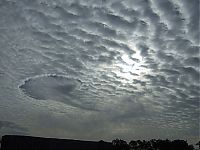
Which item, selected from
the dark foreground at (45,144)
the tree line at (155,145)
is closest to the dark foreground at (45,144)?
the dark foreground at (45,144)

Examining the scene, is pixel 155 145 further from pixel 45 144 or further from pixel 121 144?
pixel 45 144

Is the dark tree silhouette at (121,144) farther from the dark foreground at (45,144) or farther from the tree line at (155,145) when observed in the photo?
the dark foreground at (45,144)

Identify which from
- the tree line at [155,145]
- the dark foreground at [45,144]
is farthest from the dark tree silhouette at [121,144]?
the dark foreground at [45,144]

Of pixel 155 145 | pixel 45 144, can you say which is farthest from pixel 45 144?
pixel 155 145

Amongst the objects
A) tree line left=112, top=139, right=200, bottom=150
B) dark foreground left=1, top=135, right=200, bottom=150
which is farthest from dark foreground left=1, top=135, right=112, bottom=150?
tree line left=112, top=139, right=200, bottom=150

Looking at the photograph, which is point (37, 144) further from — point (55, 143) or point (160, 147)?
point (160, 147)

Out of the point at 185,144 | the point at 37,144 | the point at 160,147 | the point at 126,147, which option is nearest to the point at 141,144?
the point at 126,147

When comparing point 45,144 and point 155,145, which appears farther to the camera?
point 155,145

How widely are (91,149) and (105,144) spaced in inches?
147

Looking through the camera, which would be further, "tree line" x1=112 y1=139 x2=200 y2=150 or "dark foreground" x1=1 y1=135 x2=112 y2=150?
"tree line" x1=112 y1=139 x2=200 y2=150

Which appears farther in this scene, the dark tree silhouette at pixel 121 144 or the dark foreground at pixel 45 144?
the dark tree silhouette at pixel 121 144

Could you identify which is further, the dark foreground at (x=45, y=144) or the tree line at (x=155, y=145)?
the tree line at (x=155, y=145)

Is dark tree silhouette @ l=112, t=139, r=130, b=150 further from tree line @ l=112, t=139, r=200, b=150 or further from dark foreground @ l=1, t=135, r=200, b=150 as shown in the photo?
dark foreground @ l=1, t=135, r=200, b=150

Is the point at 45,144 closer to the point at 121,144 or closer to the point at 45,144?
the point at 45,144
